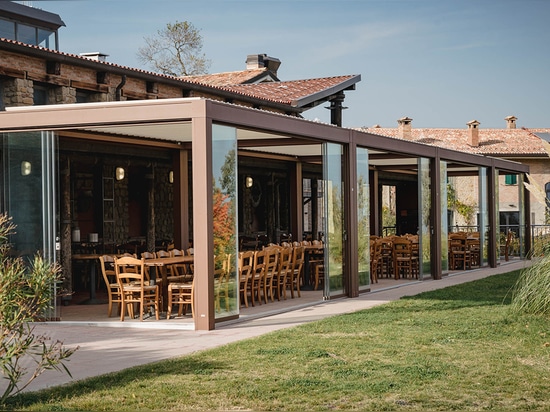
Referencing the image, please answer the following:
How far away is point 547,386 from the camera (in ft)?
24.4

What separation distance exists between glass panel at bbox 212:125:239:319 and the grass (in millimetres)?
1310

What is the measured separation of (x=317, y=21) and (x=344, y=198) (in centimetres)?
427

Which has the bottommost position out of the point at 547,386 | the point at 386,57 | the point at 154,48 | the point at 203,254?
the point at 547,386

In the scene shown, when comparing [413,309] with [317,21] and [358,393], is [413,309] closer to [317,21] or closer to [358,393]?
[358,393]

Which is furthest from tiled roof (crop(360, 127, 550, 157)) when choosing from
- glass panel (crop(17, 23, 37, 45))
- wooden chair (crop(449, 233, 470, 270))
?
wooden chair (crop(449, 233, 470, 270))

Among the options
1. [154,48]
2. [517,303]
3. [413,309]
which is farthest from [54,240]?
[154,48]

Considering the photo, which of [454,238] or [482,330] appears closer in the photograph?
[482,330]

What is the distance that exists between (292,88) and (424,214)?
30.2 ft

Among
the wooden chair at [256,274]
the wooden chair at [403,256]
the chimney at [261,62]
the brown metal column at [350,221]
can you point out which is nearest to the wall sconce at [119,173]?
the wooden chair at [256,274]

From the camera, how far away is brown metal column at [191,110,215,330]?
38.0 feet

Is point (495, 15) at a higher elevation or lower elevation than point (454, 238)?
higher

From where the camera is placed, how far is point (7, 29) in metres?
30.2

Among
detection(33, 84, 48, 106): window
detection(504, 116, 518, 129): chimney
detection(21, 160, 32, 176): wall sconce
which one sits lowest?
detection(21, 160, 32, 176): wall sconce

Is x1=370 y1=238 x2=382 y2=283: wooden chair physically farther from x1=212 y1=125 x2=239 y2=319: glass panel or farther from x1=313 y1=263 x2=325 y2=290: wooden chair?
x1=212 y1=125 x2=239 y2=319: glass panel
